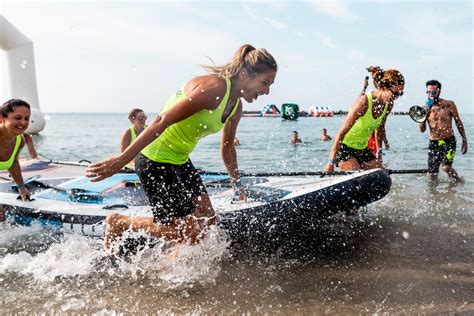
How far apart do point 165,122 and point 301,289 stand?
1.73 m

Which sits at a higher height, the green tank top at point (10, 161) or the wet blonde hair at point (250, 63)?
the wet blonde hair at point (250, 63)

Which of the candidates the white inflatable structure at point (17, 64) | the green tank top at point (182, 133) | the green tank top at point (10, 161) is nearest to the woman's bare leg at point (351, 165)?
the green tank top at point (182, 133)

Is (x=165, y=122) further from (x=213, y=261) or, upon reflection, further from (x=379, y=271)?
(x=379, y=271)

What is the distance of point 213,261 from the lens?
373 cm

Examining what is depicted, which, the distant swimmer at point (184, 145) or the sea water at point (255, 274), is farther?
the sea water at point (255, 274)

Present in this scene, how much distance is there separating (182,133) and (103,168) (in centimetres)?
70

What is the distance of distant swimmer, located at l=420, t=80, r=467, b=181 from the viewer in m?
7.34

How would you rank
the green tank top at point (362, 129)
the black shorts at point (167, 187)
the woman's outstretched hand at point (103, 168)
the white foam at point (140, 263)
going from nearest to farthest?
the woman's outstretched hand at point (103, 168), the black shorts at point (167, 187), the white foam at point (140, 263), the green tank top at point (362, 129)

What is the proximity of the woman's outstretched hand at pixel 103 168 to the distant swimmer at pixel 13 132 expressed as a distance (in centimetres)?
216

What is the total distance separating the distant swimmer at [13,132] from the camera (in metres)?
4.20

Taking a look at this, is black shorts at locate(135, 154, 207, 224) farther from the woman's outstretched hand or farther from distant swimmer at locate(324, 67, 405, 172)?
distant swimmer at locate(324, 67, 405, 172)

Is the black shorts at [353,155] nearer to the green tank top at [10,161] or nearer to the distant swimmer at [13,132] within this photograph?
the distant swimmer at [13,132]

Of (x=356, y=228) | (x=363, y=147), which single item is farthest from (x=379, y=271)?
(x=363, y=147)

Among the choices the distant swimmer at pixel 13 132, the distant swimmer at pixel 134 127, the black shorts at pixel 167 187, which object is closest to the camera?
the black shorts at pixel 167 187
